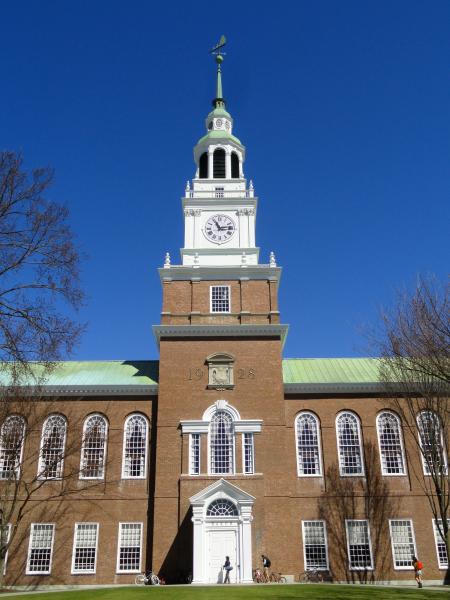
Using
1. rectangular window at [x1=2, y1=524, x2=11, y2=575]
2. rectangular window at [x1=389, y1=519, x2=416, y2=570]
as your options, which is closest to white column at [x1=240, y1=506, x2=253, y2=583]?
rectangular window at [x1=389, y1=519, x2=416, y2=570]

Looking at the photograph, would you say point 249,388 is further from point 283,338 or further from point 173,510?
point 173,510

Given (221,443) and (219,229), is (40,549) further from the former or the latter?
(219,229)

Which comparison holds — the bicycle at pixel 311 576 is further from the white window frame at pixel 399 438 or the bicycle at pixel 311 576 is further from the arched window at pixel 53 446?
the arched window at pixel 53 446

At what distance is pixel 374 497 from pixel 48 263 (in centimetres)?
2320

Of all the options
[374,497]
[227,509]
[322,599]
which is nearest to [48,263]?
[322,599]

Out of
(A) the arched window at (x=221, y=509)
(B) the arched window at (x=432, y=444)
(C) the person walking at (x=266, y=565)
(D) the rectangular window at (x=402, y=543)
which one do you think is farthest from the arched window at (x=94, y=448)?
(B) the arched window at (x=432, y=444)

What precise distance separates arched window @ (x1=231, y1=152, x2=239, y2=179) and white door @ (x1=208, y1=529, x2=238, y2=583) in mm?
22524

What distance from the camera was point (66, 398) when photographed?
3328 cm

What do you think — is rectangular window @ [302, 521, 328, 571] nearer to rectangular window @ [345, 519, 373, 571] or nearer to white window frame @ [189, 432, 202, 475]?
rectangular window @ [345, 519, 373, 571]

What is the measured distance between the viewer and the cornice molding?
3291 cm

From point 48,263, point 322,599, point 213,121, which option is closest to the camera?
point 48,263

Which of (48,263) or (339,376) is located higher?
(339,376)

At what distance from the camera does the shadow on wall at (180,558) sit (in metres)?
28.0

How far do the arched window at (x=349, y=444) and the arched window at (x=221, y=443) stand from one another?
605cm
